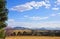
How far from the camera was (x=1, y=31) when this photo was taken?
9648 mm

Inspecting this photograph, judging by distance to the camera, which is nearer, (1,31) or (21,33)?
(1,31)

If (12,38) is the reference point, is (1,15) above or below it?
above

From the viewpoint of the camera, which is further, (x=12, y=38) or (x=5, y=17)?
(x=12, y=38)

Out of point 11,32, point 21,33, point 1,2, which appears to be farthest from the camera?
point 21,33

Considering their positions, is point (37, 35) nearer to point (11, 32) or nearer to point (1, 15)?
point (11, 32)

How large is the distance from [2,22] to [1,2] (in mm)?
1100

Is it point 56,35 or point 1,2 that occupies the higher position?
point 1,2

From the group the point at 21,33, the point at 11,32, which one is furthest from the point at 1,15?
the point at 21,33

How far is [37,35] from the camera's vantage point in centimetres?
1400

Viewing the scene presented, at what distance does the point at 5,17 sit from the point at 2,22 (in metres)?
0.33

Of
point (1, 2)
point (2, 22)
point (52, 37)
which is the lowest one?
point (52, 37)

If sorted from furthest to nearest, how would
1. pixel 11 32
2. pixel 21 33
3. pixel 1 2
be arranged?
pixel 21 33, pixel 11 32, pixel 1 2

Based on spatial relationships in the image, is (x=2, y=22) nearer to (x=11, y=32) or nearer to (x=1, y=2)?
(x=1, y=2)

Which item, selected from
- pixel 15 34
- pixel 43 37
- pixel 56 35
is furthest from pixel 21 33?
pixel 56 35
